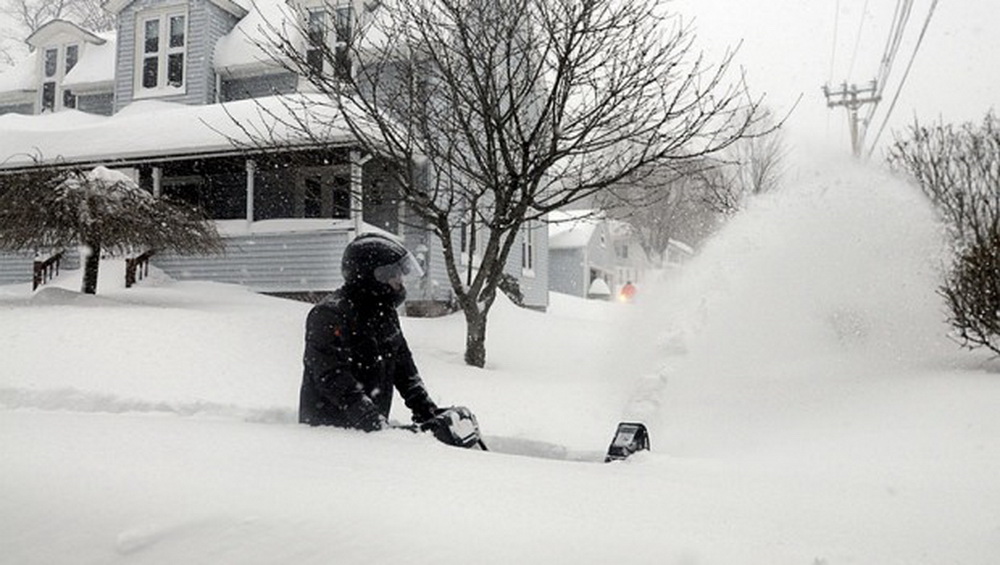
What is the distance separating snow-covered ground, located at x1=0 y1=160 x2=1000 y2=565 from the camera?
1.91m

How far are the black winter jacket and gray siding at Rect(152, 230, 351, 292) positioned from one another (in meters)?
10.4

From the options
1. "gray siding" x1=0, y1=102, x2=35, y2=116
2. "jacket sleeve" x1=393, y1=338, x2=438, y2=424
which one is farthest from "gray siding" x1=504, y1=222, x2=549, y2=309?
"jacket sleeve" x1=393, y1=338, x2=438, y2=424

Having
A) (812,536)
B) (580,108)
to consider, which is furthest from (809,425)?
(580,108)

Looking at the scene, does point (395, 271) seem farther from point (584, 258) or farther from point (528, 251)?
point (584, 258)

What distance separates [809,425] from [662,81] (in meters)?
5.29

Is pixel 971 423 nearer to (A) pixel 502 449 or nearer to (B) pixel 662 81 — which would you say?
(A) pixel 502 449

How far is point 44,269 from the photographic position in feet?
47.6

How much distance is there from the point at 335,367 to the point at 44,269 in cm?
1444

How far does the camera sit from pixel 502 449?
4.11 meters

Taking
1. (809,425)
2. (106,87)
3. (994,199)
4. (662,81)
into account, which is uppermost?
(106,87)

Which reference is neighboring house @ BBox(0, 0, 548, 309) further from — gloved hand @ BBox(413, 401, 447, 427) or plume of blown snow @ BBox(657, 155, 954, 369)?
gloved hand @ BBox(413, 401, 447, 427)

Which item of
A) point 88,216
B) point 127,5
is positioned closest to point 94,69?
point 127,5

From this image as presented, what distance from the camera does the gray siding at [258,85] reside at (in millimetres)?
17547

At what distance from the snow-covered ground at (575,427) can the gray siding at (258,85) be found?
18.8 feet
